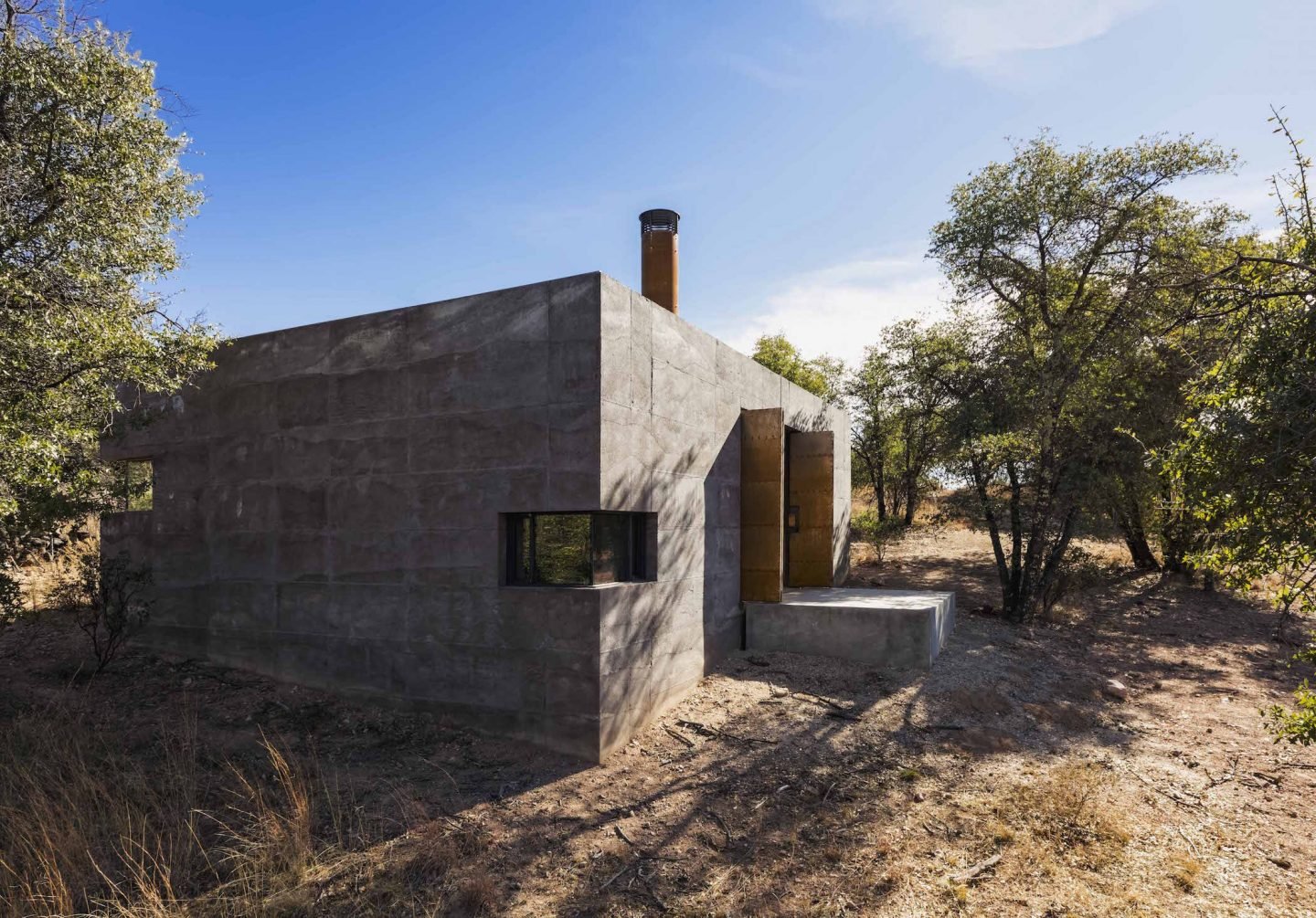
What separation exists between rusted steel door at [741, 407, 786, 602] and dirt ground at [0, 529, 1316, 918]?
42.0 inches

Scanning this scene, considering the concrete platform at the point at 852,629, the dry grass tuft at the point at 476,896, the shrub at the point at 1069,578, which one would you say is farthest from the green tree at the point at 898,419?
the dry grass tuft at the point at 476,896

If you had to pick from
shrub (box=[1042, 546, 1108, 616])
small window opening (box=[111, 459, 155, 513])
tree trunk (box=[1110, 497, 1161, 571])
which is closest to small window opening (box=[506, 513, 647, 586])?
small window opening (box=[111, 459, 155, 513])

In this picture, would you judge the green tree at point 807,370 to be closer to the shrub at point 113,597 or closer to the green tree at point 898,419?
the green tree at point 898,419

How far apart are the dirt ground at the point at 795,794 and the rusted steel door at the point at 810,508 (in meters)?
2.82

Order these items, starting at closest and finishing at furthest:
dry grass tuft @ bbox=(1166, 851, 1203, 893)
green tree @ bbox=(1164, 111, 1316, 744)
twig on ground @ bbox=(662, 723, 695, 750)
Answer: green tree @ bbox=(1164, 111, 1316, 744) → dry grass tuft @ bbox=(1166, 851, 1203, 893) → twig on ground @ bbox=(662, 723, 695, 750)

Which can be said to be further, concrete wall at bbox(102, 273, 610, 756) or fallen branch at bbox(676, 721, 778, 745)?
fallen branch at bbox(676, 721, 778, 745)

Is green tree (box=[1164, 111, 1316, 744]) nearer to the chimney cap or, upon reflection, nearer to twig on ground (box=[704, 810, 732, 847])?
twig on ground (box=[704, 810, 732, 847])

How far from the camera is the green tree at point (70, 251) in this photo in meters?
6.77

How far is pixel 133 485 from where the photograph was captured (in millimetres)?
10781

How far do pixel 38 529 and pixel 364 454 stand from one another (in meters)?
3.90

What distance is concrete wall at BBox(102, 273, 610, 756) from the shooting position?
7.34m

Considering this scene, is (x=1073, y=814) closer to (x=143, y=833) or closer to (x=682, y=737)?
(x=682, y=737)

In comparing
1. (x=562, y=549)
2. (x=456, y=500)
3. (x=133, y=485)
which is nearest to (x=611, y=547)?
(x=562, y=549)

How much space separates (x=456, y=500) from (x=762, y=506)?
4.39 metres
